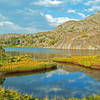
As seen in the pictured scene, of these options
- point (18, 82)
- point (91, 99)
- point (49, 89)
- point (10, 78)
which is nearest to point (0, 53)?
point (10, 78)

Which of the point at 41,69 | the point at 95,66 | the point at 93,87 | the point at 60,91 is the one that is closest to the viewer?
the point at 60,91

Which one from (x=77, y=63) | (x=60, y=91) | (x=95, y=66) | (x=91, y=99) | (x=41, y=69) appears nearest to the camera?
(x=91, y=99)

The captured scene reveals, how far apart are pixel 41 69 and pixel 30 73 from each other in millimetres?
5746

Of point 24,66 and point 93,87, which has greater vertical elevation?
point 24,66

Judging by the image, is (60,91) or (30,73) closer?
(60,91)

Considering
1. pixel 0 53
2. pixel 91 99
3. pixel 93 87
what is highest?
pixel 0 53

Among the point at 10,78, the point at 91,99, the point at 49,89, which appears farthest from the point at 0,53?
the point at 91,99

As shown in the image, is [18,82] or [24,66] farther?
[24,66]

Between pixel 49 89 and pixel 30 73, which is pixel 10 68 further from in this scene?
pixel 49 89

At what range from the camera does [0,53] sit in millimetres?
71250

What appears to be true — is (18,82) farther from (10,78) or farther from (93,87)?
(93,87)

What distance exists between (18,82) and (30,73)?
9.95 metres

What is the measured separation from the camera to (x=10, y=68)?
48.6 m

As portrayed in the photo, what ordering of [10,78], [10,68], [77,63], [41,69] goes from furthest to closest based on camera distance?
1. [77,63]
2. [41,69]
3. [10,68]
4. [10,78]
